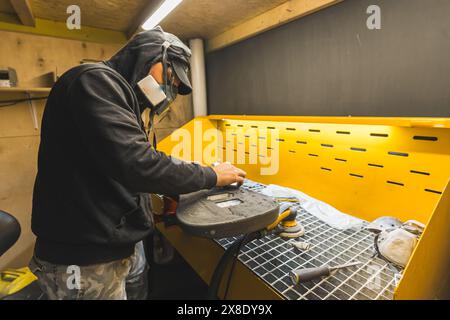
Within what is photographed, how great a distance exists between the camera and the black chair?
3.14 feet

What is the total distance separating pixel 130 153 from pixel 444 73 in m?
1.31

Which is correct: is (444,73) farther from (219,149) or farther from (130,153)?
(219,149)

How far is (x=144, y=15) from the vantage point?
1768 mm

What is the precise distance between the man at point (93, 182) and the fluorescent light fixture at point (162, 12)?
1022 millimetres

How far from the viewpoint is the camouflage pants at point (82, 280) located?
0.73 m

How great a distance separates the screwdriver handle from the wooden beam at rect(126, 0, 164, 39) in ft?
5.41

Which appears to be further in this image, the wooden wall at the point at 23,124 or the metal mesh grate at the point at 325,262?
the wooden wall at the point at 23,124

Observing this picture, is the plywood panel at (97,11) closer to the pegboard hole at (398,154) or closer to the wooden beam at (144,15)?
the wooden beam at (144,15)

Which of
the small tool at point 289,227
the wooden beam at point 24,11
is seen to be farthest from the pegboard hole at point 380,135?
the wooden beam at point 24,11

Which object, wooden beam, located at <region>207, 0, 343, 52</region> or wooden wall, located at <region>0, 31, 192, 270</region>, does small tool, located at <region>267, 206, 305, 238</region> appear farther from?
wooden wall, located at <region>0, 31, 192, 270</region>

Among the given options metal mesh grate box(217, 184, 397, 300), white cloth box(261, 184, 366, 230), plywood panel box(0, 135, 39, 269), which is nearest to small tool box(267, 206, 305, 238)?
metal mesh grate box(217, 184, 397, 300)

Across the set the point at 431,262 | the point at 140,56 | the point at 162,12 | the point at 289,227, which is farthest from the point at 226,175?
the point at 162,12
